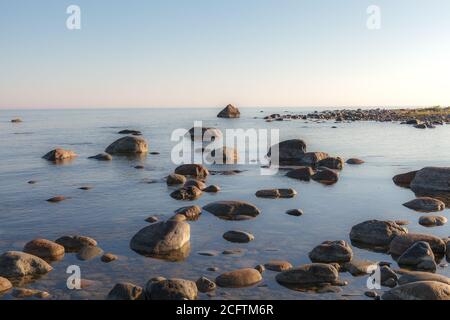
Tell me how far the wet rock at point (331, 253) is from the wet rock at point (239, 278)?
2136 mm

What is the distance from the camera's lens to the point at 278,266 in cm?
1185

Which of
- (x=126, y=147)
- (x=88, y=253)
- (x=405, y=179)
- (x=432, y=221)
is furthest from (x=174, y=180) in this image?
(x=126, y=147)

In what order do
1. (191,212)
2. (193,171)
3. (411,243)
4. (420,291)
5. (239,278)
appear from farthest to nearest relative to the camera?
1. (193,171)
2. (191,212)
3. (411,243)
4. (239,278)
5. (420,291)

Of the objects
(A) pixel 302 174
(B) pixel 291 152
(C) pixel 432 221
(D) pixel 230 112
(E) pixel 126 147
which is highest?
(D) pixel 230 112

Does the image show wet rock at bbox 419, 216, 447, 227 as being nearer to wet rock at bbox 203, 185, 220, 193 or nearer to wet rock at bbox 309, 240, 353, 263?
wet rock at bbox 309, 240, 353, 263

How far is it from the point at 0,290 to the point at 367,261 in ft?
29.3

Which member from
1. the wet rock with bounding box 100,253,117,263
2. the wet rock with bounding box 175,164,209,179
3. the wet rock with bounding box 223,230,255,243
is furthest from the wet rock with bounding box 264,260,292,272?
the wet rock with bounding box 175,164,209,179

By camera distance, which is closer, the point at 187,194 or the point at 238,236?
the point at 238,236

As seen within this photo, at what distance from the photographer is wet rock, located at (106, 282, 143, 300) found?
390 inches

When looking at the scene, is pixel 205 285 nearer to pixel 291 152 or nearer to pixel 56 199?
pixel 56 199

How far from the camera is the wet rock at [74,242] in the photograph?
44.1 ft

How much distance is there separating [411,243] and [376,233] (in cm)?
127

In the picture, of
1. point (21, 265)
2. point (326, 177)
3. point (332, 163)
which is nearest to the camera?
point (21, 265)

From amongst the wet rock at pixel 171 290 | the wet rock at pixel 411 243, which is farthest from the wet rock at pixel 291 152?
the wet rock at pixel 171 290
